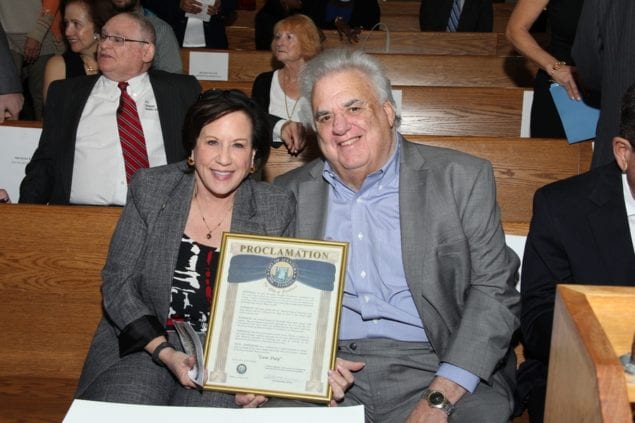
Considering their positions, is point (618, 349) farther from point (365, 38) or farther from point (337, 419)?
point (365, 38)

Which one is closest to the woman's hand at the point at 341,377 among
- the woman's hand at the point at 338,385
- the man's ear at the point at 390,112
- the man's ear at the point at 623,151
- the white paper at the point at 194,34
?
the woman's hand at the point at 338,385

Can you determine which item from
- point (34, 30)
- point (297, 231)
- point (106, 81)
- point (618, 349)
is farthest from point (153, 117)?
point (34, 30)

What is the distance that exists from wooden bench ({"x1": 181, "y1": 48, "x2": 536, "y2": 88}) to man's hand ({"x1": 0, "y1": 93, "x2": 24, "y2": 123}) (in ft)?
5.38

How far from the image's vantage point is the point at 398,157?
7.92 feet

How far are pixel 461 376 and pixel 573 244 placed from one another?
1.42 feet

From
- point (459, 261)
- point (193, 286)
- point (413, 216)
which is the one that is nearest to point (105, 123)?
point (193, 286)

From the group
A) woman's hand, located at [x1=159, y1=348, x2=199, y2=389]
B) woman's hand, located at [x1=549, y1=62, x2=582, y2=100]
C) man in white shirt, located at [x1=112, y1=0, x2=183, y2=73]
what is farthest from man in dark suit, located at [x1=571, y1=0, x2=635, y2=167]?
man in white shirt, located at [x1=112, y1=0, x2=183, y2=73]

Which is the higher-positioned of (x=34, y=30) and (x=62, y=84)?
(x=34, y=30)

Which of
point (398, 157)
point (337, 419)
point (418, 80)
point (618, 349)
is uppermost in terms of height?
point (418, 80)

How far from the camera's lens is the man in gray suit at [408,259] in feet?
7.09

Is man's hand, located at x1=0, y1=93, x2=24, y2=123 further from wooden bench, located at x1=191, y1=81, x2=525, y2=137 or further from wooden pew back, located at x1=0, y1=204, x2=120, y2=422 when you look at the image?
wooden bench, located at x1=191, y1=81, x2=525, y2=137

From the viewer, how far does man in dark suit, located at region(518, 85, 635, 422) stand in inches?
82.0

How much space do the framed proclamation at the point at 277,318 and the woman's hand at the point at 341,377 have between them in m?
0.03

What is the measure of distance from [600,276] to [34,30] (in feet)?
15.1
